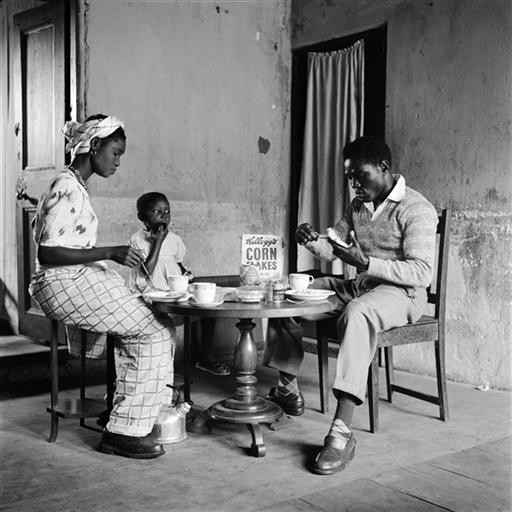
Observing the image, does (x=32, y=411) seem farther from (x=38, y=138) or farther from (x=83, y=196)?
(x=38, y=138)

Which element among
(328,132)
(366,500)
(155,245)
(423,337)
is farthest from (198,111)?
(366,500)

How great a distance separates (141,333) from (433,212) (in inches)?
65.7

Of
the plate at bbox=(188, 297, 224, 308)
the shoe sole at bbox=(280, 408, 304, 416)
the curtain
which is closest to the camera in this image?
the plate at bbox=(188, 297, 224, 308)

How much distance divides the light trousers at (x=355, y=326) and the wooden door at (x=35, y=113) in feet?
6.25

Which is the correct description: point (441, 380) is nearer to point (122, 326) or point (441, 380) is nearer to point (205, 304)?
point (205, 304)

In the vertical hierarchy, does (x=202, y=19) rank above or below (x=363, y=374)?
above

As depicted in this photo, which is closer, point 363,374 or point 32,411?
point 363,374

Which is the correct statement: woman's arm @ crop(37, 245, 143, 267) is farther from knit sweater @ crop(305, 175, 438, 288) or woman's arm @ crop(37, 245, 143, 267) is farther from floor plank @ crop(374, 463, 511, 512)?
floor plank @ crop(374, 463, 511, 512)

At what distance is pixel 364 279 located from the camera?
3.72 meters

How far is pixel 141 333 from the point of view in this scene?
3098 mm

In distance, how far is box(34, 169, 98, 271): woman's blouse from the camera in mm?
3000

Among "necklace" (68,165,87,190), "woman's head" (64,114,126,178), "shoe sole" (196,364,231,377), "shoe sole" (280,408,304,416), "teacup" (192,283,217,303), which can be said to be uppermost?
"woman's head" (64,114,126,178)

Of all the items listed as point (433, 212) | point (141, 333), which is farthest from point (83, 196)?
point (433, 212)

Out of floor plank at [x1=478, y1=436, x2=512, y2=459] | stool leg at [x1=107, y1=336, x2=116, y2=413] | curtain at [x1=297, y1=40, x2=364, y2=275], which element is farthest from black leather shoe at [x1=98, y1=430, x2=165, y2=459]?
curtain at [x1=297, y1=40, x2=364, y2=275]
